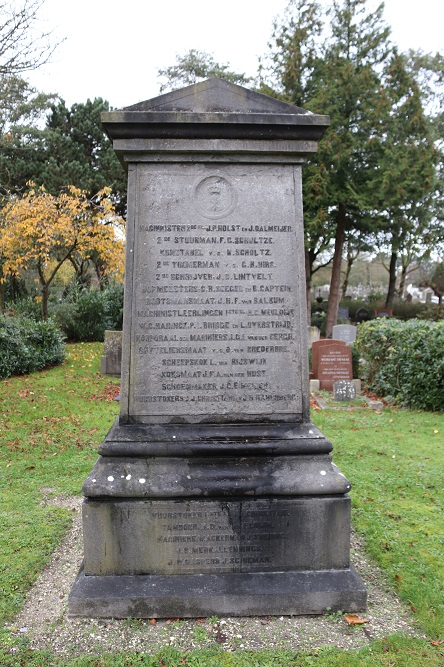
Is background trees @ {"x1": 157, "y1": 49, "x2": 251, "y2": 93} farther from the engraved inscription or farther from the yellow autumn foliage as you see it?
the engraved inscription

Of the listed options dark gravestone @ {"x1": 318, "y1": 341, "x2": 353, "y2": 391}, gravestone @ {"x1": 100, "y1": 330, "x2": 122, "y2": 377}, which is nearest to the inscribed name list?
dark gravestone @ {"x1": 318, "y1": 341, "x2": 353, "y2": 391}

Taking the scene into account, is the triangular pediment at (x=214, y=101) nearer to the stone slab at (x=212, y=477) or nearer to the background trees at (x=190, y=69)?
the stone slab at (x=212, y=477)

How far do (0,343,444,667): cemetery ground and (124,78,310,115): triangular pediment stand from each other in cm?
333

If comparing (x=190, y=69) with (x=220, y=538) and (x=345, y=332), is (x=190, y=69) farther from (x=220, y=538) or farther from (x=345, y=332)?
(x=220, y=538)

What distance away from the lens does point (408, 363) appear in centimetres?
1032

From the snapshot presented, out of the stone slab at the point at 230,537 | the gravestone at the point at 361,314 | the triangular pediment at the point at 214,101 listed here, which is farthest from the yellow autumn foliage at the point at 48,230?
the gravestone at the point at 361,314

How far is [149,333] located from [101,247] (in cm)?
1438

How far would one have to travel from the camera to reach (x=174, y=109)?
11.4 feet

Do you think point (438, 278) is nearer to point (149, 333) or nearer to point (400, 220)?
point (400, 220)

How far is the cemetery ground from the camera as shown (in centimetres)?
280

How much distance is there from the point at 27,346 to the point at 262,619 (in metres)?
11.0

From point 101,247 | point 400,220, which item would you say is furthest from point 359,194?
point 101,247

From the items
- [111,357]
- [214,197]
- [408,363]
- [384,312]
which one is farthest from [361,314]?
[214,197]

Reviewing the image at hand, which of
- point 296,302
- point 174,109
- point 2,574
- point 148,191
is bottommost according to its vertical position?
point 2,574
